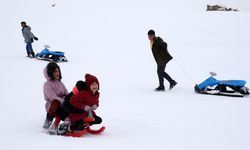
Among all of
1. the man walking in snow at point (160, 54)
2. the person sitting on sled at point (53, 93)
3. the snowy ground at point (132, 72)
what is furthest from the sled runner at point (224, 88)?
the person sitting on sled at point (53, 93)

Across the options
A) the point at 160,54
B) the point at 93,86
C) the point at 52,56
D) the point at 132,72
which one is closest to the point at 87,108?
the point at 93,86

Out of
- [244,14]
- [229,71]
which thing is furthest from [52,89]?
[244,14]

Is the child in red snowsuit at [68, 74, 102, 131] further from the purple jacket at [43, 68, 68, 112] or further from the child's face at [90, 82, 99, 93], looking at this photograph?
the purple jacket at [43, 68, 68, 112]

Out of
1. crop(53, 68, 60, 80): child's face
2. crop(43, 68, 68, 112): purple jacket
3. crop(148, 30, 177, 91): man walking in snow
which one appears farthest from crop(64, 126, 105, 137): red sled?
crop(148, 30, 177, 91): man walking in snow

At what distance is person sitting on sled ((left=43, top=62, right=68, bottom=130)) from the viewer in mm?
5707

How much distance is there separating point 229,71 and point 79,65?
5298mm

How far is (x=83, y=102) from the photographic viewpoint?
5.54m

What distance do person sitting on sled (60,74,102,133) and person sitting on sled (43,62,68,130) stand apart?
237 mm

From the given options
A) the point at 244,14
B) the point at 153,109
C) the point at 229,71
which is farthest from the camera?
the point at 244,14

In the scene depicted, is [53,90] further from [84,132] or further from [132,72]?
[132,72]

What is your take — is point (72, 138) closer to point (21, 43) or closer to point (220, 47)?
point (220, 47)

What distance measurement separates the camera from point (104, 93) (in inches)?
370

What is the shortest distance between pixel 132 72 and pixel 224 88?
428 centimetres

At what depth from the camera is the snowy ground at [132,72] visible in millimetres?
5652
